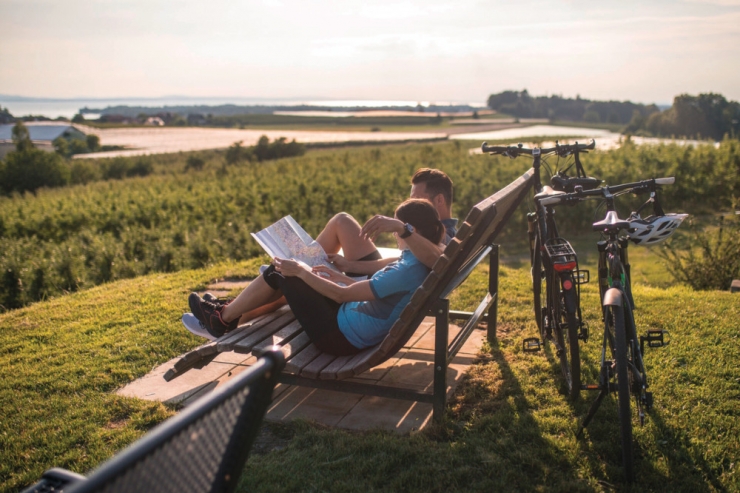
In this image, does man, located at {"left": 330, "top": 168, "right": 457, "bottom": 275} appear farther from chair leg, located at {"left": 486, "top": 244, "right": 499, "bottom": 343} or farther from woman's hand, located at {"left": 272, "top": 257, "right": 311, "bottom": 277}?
chair leg, located at {"left": 486, "top": 244, "right": 499, "bottom": 343}

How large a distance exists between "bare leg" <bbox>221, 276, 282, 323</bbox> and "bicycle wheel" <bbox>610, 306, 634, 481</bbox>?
227 cm

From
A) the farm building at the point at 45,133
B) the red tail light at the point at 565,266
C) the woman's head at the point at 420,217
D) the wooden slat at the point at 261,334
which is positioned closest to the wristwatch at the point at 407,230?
the woman's head at the point at 420,217

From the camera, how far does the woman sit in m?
3.69

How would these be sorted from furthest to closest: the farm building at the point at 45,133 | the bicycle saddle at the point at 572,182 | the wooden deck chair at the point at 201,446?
the farm building at the point at 45,133
the bicycle saddle at the point at 572,182
the wooden deck chair at the point at 201,446

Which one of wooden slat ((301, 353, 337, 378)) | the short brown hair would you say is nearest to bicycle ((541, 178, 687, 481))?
the short brown hair

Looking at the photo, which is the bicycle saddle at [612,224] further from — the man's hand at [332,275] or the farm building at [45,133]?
the farm building at [45,133]

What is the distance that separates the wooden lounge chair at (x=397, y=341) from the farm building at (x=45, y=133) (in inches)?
3382

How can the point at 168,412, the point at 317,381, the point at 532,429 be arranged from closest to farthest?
the point at 532,429 < the point at 317,381 < the point at 168,412

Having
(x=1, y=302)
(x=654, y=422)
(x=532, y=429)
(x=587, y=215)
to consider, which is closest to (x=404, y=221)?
(x=532, y=429)

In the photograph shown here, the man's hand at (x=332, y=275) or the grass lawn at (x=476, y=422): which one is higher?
the man's hand at (x=332, y=275)

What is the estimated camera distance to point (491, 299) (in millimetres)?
4902

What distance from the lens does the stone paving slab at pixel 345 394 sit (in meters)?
3.81

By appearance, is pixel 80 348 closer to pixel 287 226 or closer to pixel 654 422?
pixel 287 226

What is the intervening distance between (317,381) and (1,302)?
8476 millimetres
